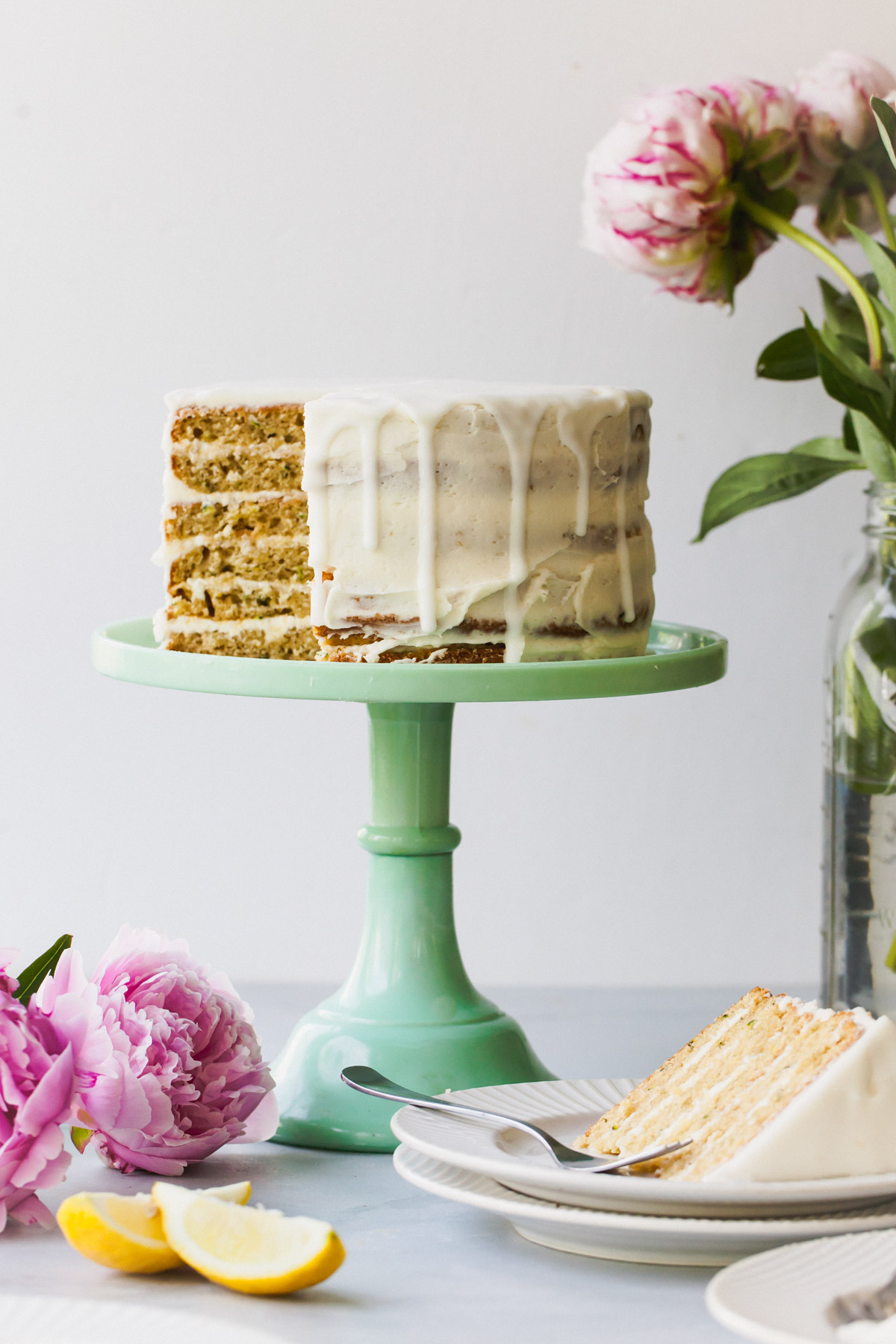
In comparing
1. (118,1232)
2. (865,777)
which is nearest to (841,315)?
(865,777)

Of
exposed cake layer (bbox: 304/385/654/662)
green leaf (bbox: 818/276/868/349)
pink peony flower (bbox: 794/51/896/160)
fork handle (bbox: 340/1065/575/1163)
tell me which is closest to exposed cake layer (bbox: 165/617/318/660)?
exposed cake layer (bbox: 304/385/654/662)

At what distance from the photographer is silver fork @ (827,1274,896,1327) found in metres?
0.63

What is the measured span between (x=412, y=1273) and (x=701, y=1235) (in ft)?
0.47

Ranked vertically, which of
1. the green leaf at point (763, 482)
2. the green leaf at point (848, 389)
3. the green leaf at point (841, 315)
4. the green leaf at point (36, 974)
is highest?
the green leaf at point (841, 315)

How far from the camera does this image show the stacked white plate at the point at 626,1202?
0.71 meters

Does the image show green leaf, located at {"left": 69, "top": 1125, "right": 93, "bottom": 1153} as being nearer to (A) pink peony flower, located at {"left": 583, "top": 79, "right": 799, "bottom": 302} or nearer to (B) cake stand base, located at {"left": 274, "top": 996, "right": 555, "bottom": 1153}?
(B) cake stand base, located at {"left": 274, "top": 996, "right": 555, "bottom": 1153}

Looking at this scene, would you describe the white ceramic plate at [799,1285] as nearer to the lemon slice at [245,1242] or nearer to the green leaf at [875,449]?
the lemon slice at [245,1242]

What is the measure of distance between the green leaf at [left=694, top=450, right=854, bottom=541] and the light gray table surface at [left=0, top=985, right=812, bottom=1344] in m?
0.53

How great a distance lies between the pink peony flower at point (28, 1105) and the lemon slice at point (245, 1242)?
0.27 feet

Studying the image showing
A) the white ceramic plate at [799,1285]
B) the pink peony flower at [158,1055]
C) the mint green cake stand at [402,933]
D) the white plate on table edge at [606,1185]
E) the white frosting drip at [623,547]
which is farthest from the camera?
the white frosting drip at [623,547]

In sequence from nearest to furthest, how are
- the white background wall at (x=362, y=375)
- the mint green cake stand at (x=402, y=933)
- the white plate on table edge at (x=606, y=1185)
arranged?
1. the white plate on table edge at (x=606, y=1185)
2. the mint green cake stand at (x=402, y=933)
3. the white background wall at (x=362, y=375)

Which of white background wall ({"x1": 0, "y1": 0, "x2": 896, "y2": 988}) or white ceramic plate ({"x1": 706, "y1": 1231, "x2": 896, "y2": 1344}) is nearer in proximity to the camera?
white ceramic plate ({"x1": 706, "y1": 1231, "x2": 896, "y2": 1344})

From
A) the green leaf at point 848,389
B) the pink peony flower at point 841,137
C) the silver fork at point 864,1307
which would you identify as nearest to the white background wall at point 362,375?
the pink peony flower at point 841,137

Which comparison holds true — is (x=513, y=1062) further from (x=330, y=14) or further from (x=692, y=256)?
(x=330, y=14)
